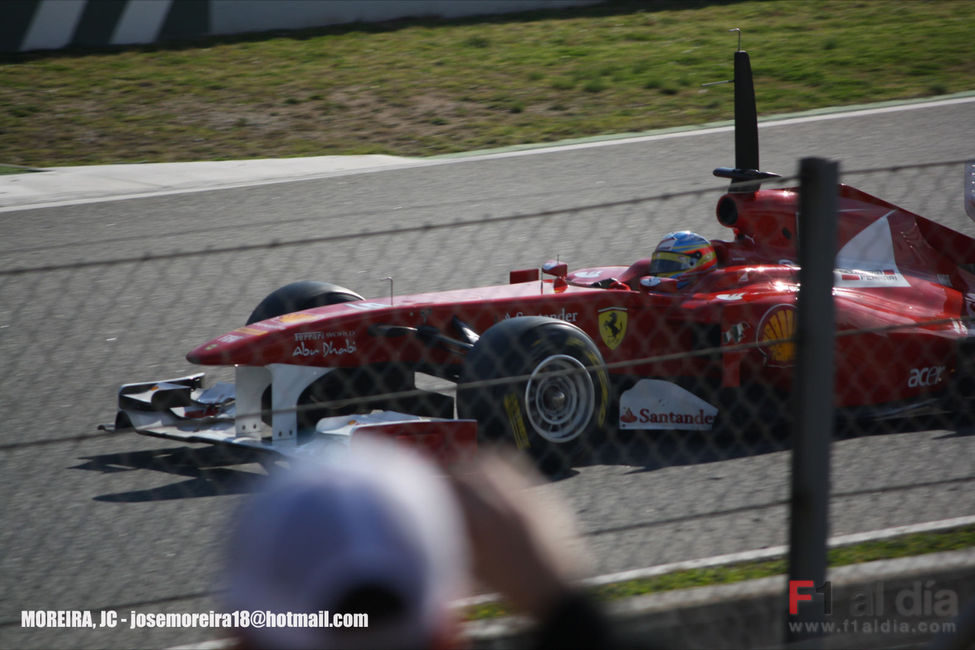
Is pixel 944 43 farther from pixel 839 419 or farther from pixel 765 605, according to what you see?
pixel 765 605

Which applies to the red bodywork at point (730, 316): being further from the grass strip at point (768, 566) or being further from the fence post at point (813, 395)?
the fence post at point (813, 395)

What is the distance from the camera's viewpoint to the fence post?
2775 mm

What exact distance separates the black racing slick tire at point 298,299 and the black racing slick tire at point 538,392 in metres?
1.14

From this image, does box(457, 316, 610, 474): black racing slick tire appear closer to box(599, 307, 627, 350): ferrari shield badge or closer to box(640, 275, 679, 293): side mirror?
box(599, 307, 627, 350): ferrari shield badge

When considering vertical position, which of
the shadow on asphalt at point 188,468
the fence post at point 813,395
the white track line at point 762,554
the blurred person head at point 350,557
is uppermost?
the blurred person head at point 350,557

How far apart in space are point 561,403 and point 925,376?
1906mm

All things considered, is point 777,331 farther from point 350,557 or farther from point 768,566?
point 350,557

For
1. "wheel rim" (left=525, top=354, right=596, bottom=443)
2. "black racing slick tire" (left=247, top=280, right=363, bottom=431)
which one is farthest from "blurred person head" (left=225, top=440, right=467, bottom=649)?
"black racing slick tire" (left=247, top=280, right=363, bottom=431)

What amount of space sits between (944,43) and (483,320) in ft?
42.8

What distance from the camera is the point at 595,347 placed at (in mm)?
5113

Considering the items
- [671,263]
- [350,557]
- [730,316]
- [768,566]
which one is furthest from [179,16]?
[350,557]

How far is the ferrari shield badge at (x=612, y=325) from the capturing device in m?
5.52

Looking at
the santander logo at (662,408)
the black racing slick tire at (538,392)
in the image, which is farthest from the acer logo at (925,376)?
the black racing slick tire at (538,392)

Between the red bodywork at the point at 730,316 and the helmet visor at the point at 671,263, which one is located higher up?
the helmet visor at the point at 671,263
